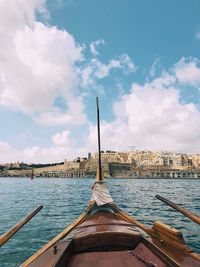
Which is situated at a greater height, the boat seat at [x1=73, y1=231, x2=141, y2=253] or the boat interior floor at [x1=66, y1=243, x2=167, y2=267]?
the boat seat at [x1=73, y1=231, x2=141, y2=253]

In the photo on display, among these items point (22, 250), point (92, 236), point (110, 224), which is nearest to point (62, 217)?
point (22, 250)

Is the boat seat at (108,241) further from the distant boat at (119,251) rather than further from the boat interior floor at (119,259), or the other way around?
the boat interior floor at (119,259)

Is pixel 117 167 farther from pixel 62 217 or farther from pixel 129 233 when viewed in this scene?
pixel 129 233

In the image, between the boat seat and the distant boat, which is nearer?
the distant boat

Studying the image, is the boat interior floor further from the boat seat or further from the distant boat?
the boat seat

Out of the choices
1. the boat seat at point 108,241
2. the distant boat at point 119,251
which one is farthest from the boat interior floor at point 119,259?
the boat seat at point 108,241

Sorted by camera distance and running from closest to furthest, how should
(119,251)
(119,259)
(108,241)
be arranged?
1. (119,259)
2. (119,251)
3. (108,241)

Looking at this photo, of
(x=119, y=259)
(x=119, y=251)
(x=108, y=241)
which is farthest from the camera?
(x=108, y=241)

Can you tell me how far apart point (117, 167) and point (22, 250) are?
17538cm

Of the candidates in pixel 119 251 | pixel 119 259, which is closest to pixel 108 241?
pixel 119 251

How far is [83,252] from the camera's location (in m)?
6.05

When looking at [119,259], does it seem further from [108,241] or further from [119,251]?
[108,241]

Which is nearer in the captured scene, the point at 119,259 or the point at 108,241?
the point at 119,259

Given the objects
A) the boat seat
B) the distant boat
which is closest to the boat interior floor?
the distant boat
